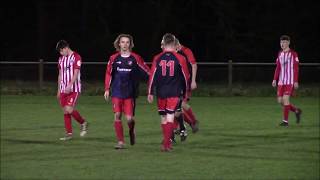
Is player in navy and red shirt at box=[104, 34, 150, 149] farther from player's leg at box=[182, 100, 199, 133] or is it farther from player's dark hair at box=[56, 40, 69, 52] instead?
player's leg at box=[182, 100, 199, 133]

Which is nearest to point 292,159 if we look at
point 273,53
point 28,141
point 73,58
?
point 28,141

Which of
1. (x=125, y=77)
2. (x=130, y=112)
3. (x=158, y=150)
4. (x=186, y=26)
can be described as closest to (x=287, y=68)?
(x=130, y=112)

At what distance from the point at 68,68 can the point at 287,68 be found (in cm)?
241

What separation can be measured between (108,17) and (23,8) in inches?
818

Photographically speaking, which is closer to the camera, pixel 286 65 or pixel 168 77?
pixel 168 77

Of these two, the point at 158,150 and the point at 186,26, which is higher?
the point at 186,26

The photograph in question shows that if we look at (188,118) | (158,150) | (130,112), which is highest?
(130,112)

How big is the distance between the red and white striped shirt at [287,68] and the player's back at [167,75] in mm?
1126

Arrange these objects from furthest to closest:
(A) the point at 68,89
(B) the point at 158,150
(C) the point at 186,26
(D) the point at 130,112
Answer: (C) the point at 186,26
(B) the point at 158,150
(D) the point at 130,112
(A) the point at 68,89

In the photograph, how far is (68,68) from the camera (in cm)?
688

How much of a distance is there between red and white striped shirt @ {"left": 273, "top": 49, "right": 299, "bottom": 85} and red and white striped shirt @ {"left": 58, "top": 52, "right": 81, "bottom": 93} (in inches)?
73.3

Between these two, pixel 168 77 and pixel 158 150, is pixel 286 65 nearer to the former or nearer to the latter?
pixel 168 77

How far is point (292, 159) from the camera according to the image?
19734 millimetres

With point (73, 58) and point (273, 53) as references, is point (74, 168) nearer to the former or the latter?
point (73, 58)
